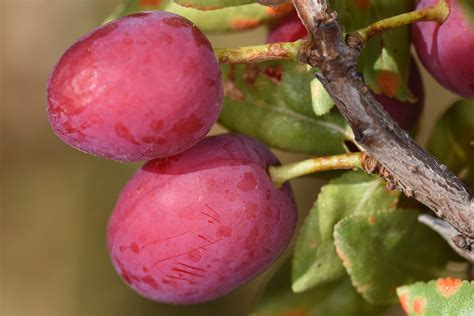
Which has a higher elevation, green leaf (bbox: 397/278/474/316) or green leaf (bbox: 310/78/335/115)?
green leaf (bbox: 310/78/335/115)

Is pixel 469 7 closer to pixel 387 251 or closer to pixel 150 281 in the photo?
pixel 387 251

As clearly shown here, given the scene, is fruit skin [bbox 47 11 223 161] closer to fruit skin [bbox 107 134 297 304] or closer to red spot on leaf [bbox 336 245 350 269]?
fruit skin [bbox 107 134 297 304]

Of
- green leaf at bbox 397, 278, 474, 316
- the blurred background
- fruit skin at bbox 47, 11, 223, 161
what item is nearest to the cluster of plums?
fruit skin at bbox 47, 11, 223, 161

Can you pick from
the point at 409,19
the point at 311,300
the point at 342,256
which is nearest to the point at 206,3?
the point at 409,19

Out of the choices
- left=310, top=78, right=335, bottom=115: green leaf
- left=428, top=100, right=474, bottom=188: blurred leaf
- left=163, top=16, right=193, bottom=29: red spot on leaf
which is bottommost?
left=428, top=100, right=474, bottom=188: blurred leaf

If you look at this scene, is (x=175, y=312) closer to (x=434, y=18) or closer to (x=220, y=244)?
(x=220, y=244)

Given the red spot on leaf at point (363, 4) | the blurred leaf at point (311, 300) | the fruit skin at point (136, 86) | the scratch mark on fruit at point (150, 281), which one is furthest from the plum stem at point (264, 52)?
the blurred leaf at point (311, 300)

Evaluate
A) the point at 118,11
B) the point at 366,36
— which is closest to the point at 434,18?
the point at 366,36
